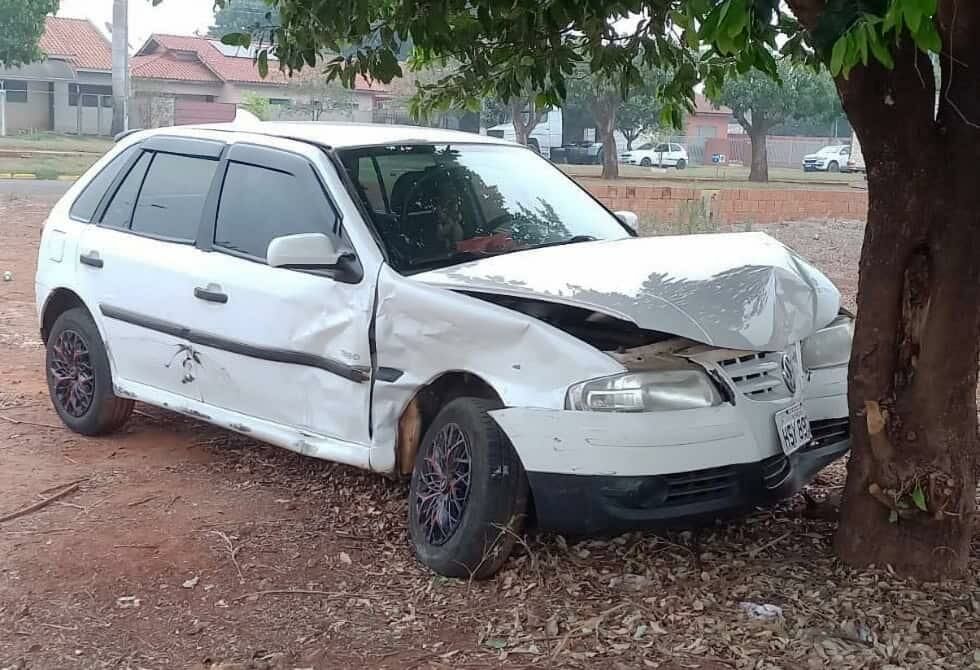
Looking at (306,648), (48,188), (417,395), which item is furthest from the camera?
(48,188)

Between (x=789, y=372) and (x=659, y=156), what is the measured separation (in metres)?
43.3

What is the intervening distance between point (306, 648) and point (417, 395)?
117 centimetres

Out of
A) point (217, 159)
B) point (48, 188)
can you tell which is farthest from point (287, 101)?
point (217, 159)

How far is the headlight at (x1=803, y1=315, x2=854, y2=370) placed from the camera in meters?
4.86

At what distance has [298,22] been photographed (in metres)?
5.21

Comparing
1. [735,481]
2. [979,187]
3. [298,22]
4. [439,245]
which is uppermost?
[298,22]

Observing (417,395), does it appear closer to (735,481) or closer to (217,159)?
(735,481)

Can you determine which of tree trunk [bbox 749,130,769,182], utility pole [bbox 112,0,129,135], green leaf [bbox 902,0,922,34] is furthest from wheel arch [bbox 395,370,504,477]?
tree trunk [bbox 749,130,769,182]

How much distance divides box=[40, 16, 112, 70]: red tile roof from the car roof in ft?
161

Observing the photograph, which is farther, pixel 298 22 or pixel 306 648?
pixel 298 22

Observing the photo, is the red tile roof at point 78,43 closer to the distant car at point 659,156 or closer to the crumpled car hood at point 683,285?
the distant car at point 659,156

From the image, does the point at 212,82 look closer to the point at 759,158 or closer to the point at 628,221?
the point at 759,158

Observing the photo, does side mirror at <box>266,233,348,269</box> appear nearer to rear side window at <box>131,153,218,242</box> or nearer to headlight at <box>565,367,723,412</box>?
rear side window at <box>131,153,218,242</box>

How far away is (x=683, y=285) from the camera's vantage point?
444 cm
